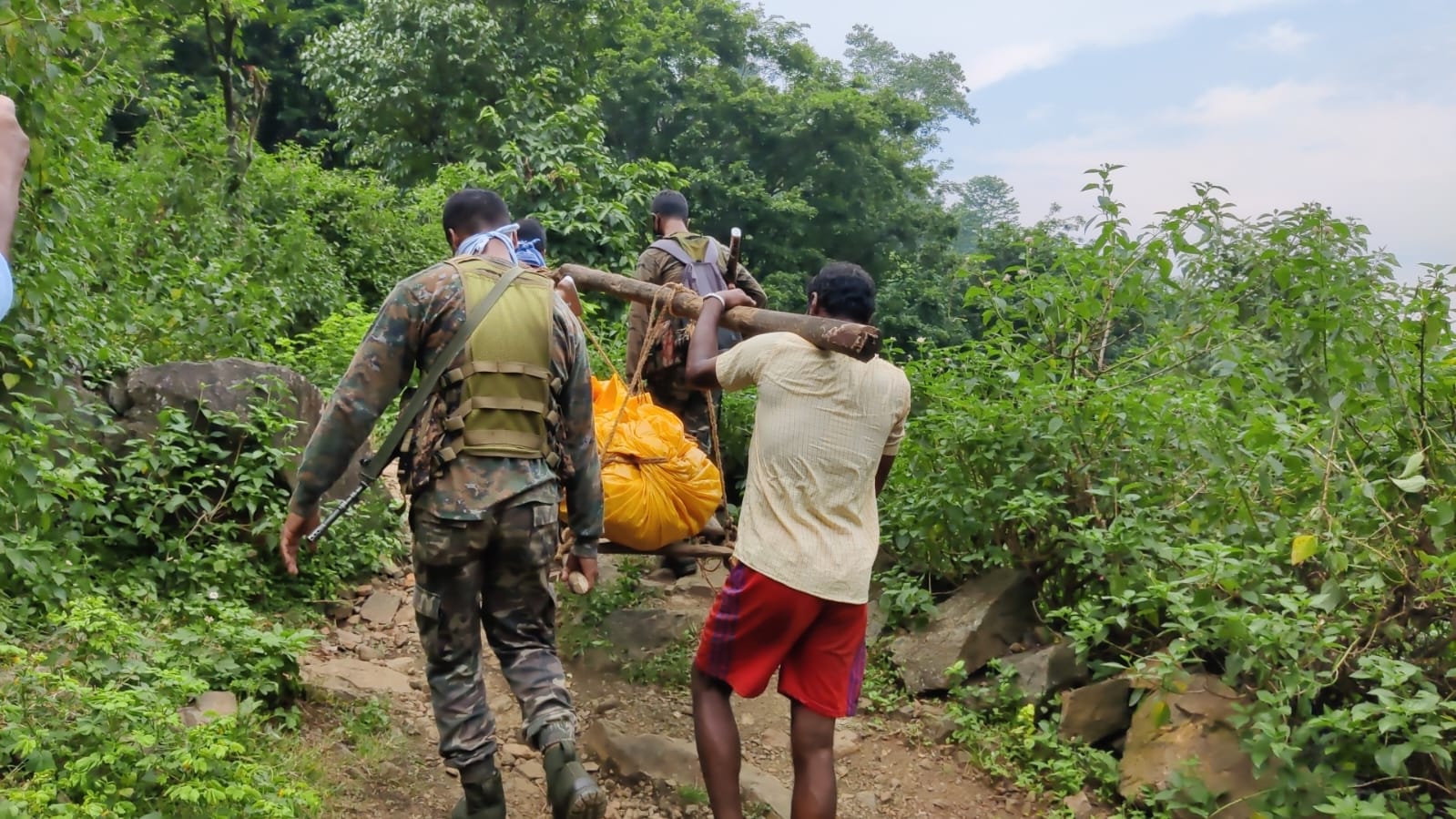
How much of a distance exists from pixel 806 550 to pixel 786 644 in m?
0.31

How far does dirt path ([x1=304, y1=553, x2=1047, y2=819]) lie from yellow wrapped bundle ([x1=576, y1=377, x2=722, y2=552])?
0.80 metres

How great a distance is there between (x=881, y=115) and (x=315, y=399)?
19788mm

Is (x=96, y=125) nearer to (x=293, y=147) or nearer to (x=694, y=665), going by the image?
(x=694, y=665)

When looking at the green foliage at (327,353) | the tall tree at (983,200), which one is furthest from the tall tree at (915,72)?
the green foliage at (327,353)

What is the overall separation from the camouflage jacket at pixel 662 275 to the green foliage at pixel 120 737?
2553 millimetres

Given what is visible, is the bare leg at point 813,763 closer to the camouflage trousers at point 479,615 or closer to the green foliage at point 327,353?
the camouflage trousers at point 479,615

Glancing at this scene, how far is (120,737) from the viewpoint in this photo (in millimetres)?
2656

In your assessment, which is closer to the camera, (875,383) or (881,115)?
(875,383)

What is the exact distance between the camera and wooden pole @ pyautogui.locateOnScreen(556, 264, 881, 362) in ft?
9.45

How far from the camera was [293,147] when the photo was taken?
11.9 m


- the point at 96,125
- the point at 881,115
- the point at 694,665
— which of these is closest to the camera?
the point at 694,665

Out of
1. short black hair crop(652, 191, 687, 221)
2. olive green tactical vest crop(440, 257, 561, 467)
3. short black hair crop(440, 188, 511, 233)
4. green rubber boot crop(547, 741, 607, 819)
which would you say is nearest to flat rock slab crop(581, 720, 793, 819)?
green rubber boot crop(547, 741, 607, 819)

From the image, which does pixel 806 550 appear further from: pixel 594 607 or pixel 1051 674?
pixel 594 607

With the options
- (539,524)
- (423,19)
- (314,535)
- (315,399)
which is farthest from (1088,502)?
(423,19)
